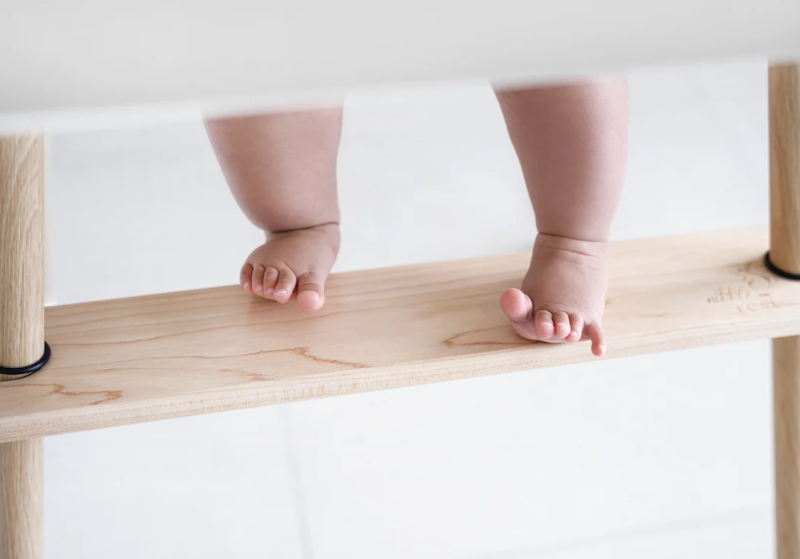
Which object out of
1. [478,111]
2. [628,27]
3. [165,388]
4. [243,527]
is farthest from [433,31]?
[478,111]

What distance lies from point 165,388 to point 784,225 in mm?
429

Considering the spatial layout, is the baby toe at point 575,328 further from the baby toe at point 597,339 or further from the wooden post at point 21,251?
the wooden post at point 21,251

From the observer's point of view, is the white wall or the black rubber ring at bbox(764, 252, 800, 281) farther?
the white wall

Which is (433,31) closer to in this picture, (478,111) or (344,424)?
(344,424)

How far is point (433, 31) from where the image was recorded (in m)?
0.13

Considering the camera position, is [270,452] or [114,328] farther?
[270,452]

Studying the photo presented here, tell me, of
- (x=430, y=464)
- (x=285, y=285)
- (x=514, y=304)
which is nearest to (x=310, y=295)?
(x=285, y=285)

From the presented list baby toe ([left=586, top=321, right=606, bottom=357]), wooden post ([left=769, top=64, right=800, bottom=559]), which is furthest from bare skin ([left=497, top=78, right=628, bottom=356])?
wooden post ([left=769, top=64, right=800, bottom=559])

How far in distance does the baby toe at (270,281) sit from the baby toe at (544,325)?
0.60ft

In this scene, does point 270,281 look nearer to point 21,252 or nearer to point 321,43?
point 21,252

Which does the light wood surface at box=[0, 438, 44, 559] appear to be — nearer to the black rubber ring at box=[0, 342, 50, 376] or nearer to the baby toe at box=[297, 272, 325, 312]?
the black rubber ring at box=[0, 342, 50, 376]

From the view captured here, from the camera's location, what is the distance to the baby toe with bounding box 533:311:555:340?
50 centimetres

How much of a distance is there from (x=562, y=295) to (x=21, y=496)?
379 millimetres

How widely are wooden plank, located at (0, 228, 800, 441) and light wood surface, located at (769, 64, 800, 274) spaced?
23 millimetres
